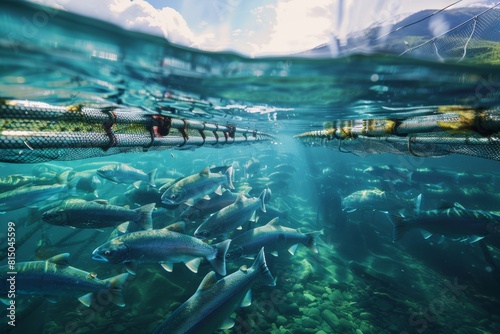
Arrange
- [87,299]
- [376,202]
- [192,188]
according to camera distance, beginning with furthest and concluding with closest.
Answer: [376,202]
[192,188]
[87,299]

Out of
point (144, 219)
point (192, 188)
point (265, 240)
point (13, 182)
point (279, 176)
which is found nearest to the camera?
point (144, 219)

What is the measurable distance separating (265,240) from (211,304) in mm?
3326

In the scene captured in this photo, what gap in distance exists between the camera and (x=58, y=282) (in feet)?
18.3

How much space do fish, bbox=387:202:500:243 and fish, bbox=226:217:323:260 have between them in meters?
4.12

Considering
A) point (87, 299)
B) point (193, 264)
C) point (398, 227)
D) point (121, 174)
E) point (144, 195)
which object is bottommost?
point (87, 299)

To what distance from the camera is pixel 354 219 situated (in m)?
15.6

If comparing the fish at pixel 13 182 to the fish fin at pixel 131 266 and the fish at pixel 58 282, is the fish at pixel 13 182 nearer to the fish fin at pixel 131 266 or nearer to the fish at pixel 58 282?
the fish at pixel 58 282

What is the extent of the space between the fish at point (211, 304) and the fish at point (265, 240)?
4.67 ft

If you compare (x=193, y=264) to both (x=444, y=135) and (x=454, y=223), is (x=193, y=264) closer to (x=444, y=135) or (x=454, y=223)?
(x=444, y=135)

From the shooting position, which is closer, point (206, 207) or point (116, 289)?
point (116, 289)

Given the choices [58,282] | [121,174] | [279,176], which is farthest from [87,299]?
[279,176]

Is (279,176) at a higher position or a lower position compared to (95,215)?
lower

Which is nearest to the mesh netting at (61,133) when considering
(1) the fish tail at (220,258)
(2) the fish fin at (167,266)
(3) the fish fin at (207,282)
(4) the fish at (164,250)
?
(4) the fish at (164,250)

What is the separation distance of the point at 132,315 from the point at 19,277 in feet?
9.75
